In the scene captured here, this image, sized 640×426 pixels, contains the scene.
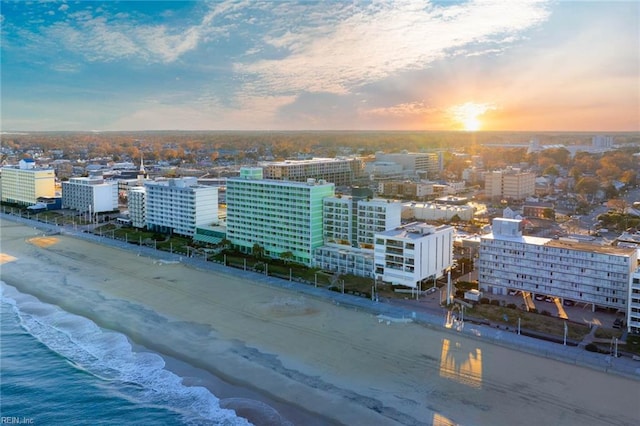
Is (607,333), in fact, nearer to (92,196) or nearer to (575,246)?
(575,246)

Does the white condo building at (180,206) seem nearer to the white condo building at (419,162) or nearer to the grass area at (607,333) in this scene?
the grass area at (607,333)

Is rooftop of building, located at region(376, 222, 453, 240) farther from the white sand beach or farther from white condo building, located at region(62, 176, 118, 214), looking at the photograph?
white condo building, located at region(62, 176, 118, 214)

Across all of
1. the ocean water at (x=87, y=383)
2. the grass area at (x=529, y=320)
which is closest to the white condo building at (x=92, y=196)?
the ocean water at (x=87, y=383)

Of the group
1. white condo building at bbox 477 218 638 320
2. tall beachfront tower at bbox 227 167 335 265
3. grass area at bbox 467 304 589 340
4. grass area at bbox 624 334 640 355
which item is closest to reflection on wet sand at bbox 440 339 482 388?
grass area at bbox 467 304 589 340

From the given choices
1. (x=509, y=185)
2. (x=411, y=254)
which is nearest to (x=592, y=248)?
(x=411, y=254)

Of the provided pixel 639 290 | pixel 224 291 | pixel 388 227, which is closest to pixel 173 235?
pixel 224 291

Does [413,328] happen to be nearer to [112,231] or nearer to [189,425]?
[189,425]
